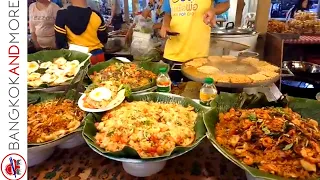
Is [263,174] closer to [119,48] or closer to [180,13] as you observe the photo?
[180,13]

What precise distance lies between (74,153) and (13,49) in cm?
77

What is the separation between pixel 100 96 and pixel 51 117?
0.89 ft

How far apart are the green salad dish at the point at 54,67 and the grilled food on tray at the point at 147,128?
0.77 meters

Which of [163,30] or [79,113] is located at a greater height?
[163,30]

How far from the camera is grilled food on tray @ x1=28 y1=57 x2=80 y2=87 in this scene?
1931 mm

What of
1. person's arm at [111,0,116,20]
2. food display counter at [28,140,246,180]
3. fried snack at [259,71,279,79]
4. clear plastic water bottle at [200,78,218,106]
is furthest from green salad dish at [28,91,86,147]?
person's arm at [111,0,116,20]

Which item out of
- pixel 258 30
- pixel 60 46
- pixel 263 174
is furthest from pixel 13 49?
pixel 258 30

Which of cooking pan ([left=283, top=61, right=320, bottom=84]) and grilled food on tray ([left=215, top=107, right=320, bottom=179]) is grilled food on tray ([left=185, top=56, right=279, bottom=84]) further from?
cooking pan ([left=283, top=61, right=320, bottom=84])

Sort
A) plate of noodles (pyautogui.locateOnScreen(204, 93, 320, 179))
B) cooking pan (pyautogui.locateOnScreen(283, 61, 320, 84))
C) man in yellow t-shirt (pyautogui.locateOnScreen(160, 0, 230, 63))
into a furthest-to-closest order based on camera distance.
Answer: cooking pan (pyautogui.locateOnScreen(283, 61, 320, 84))
man in yellow t-shirt (pyautogui.locateOnScreen(160, 0, 230, 63))
plate of noodles (pyautogui.locateOnScreen(204, 93, 320, 179))

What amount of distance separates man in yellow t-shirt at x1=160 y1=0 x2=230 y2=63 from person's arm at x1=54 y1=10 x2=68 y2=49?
107 cm

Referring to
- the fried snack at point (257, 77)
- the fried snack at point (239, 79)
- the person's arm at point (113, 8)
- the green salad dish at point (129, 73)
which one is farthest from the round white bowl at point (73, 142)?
the person's arm at point (113, 8)

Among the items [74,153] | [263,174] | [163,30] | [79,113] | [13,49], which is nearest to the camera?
[13,49]

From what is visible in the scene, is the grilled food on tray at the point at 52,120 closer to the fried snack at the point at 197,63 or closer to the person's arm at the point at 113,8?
the fried snack at the point at 197,63

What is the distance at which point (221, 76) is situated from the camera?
1.84 meters
